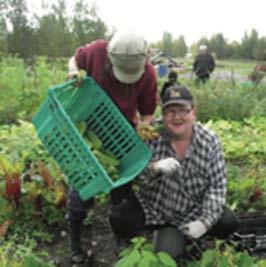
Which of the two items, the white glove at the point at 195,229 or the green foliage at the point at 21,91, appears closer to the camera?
the white glove at the point at 195,229

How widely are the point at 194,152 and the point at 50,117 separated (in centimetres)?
85

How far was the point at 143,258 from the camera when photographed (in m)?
1.98

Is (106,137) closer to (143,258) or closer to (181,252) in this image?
(181,252)

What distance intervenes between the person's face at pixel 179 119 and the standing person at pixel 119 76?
0.26 metres

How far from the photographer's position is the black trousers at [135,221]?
9.17 ft

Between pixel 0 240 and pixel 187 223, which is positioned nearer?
pixel 187 223

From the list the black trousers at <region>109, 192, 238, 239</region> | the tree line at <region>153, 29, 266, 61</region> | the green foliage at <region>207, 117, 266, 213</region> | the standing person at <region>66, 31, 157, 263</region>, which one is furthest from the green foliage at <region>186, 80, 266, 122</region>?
the tree line at <region>153, 29, 266, 61</region>

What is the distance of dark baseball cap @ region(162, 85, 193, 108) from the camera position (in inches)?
99.9

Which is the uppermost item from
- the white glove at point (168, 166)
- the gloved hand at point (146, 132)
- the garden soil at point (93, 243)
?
the gloved hand at point (146, 132)

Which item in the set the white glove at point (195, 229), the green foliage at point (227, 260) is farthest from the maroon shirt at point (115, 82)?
the green foliage at point (227, 260)

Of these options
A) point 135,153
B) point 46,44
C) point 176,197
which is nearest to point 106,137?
point 135,153

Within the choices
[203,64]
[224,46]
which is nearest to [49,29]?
[203,64]

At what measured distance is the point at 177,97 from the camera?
2.54m

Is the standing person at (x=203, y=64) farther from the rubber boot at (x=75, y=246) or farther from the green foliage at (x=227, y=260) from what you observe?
the green foliage at (x=227, y=260)
